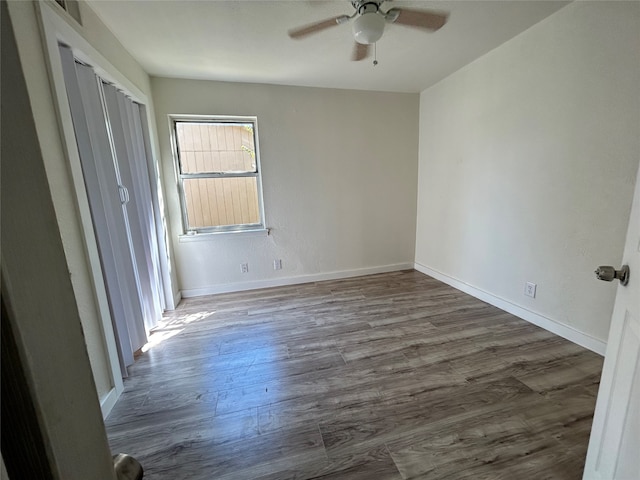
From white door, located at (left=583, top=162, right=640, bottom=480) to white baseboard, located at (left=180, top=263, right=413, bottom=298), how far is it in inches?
114

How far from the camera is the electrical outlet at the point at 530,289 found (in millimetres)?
2396

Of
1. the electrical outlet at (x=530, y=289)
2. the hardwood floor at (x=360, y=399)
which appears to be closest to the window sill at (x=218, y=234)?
the hardwood floor at (x=360, y=399)

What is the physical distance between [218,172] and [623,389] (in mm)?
3430

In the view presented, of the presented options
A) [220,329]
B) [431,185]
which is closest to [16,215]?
[220,329]

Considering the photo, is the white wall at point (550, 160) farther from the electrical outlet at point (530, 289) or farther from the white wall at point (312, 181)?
the white wall at point (312, 181)

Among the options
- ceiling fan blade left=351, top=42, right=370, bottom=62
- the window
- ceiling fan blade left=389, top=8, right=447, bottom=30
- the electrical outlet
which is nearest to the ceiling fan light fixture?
ceiling fan blade left=389, top=8, right=447, bottom=30

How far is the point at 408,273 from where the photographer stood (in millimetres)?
3869

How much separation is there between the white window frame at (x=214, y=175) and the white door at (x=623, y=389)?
3.02 metres

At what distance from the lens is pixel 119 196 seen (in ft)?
6.57

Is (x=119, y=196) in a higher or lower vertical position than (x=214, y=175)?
lower

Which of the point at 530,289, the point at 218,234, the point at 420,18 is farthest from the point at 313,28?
the point at 530,289

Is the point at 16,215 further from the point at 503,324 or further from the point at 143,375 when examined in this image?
the point at 503,324

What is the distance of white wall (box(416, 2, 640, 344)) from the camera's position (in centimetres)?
177

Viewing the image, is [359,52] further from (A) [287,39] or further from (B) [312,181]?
(B) [312,181]
